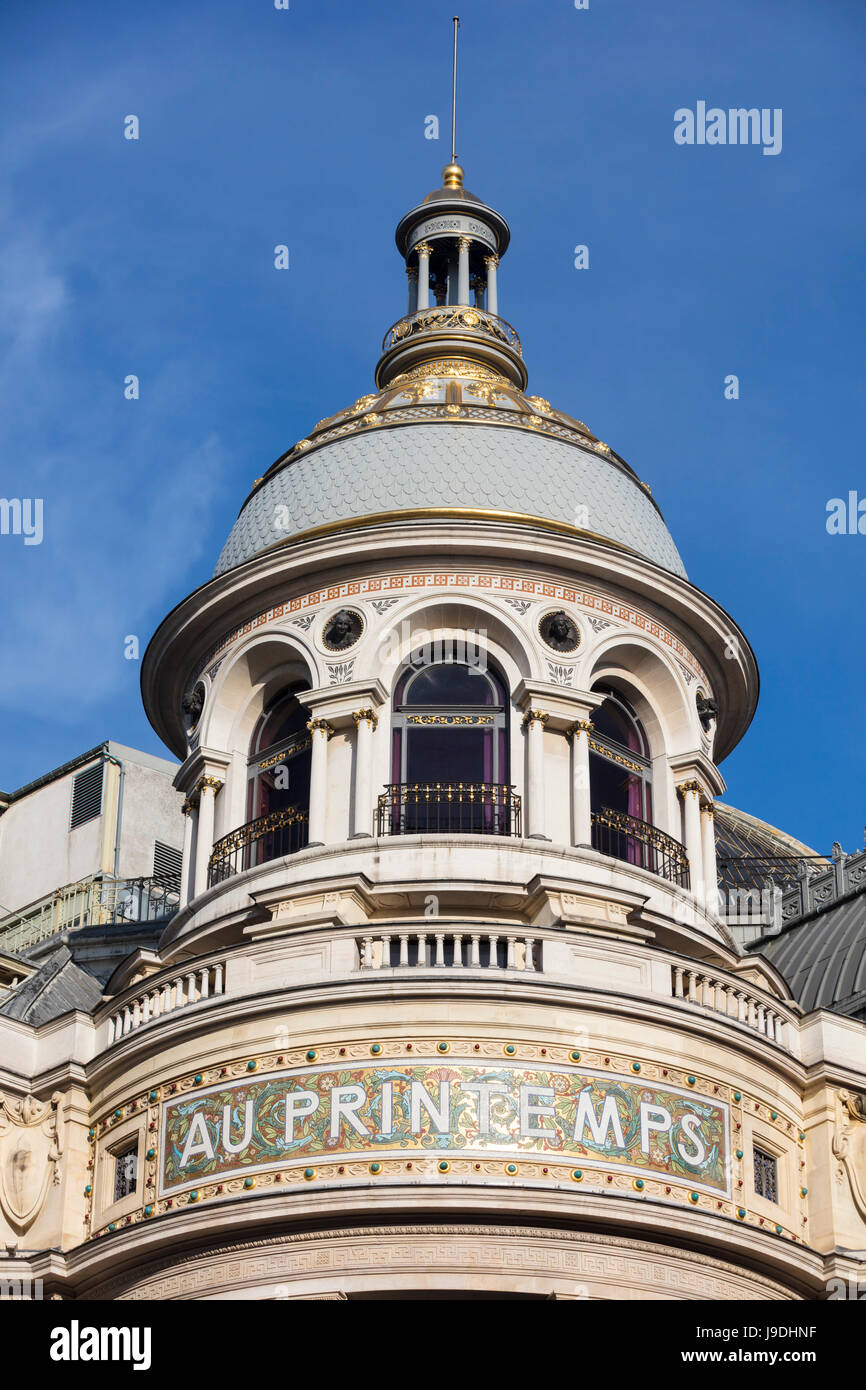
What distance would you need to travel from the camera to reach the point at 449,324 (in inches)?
1805

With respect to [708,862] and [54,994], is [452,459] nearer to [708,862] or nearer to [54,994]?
[708,862]

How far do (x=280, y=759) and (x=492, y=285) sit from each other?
40.3 ft

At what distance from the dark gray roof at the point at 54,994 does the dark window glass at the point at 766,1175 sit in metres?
10.4

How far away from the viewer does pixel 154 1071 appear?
3366 cm

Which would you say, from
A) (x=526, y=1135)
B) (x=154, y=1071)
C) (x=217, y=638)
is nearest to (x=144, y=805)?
(x=217, y=638)

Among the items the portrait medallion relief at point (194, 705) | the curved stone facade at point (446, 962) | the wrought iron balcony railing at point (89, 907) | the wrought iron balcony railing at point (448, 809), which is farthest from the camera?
the wrought iron balcony railing at point (89, 907)

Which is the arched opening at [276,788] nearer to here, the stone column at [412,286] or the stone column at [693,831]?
the stone column at [693,831]

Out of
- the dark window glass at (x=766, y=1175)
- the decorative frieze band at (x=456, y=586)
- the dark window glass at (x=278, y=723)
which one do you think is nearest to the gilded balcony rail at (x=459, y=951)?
the dark window glass at (x=766, y=1175)

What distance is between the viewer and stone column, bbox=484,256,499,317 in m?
47.1

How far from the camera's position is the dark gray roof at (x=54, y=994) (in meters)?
38.3

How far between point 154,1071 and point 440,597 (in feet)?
30.8

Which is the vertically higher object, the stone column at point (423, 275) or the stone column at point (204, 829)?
the stone column at point (423, 275)

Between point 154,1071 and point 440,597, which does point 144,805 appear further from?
point 154,1071
